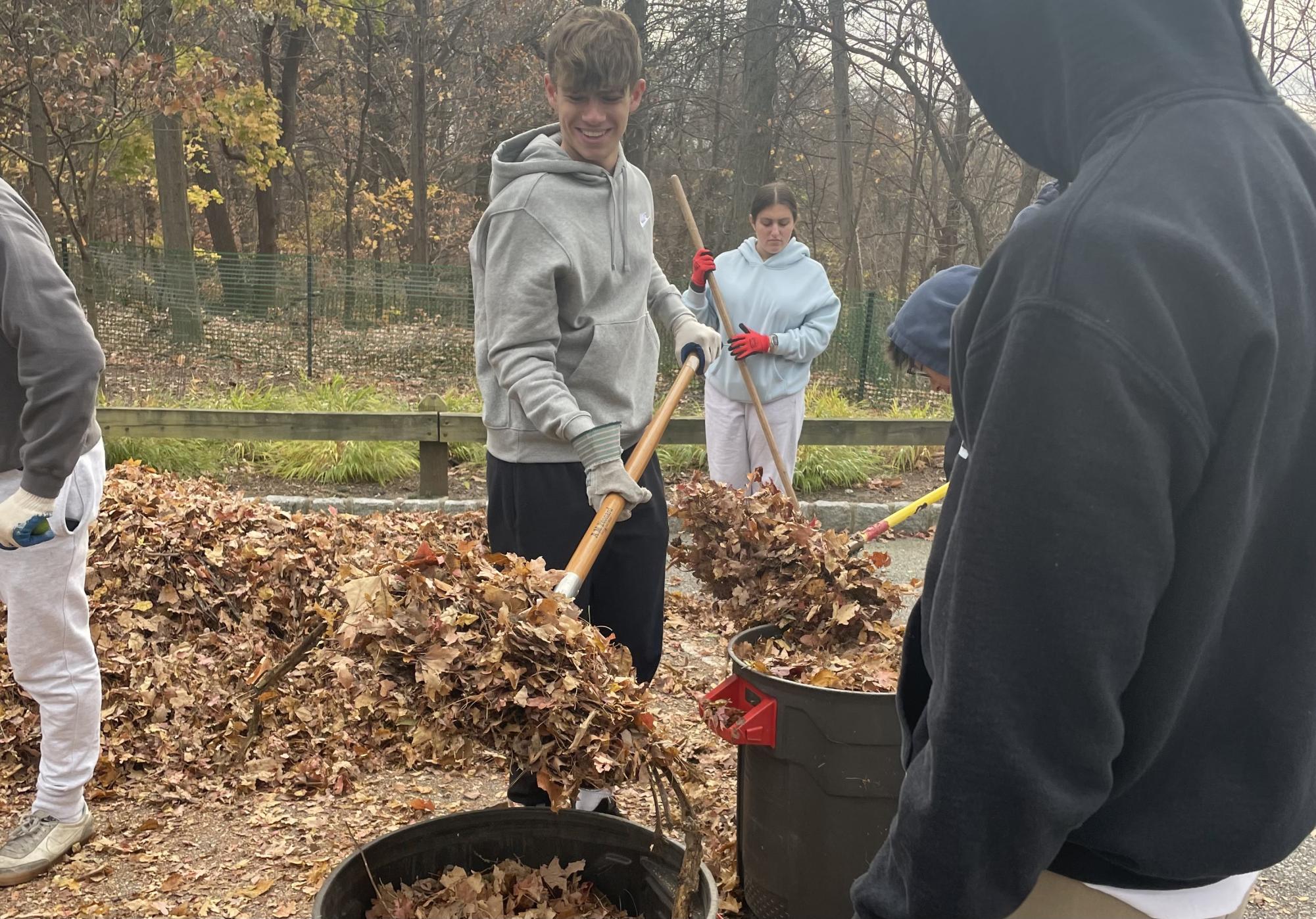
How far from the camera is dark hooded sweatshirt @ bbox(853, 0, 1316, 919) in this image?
0.96 m

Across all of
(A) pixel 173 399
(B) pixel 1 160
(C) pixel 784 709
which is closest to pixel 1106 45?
(C) pixel 784 709

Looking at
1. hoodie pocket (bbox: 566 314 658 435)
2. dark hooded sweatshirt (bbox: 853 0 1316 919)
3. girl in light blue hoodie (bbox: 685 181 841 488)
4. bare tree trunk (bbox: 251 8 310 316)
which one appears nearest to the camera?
dark hooded sweatshirt (bbox: 853 0 1316 919)

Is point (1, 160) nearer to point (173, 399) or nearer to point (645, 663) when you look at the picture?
point (173, 399)

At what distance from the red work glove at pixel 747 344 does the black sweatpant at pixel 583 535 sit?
2739 millimetres

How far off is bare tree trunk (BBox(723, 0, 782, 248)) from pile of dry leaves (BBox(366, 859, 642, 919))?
9.89 meters

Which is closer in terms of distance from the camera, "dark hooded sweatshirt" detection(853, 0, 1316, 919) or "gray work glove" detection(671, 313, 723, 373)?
"dark hooded sweatshirt" detection(853, 0, 1316, 919)

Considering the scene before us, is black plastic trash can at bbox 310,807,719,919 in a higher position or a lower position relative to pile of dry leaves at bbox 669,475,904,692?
lower

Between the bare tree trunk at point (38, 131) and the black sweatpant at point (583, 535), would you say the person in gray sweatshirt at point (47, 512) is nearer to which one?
the black sweatpant at point (583, 535)

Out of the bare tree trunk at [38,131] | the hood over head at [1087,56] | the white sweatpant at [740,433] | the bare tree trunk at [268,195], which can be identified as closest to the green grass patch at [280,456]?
the bare tree trunk at [38,131]

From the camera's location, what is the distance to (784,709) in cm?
275

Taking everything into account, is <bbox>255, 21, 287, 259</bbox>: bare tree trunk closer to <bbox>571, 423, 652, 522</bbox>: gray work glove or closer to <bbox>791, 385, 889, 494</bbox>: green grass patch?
<bbox>791, 385, 889, 494</bbox>: green grass patch

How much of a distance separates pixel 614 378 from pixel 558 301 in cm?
28

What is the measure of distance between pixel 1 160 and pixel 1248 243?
1870cm

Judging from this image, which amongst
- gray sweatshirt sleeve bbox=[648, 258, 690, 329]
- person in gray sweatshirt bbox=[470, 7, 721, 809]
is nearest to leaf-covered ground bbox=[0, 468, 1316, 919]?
person in gray sweatshirt bbox=[470, 7, 721, 809]
